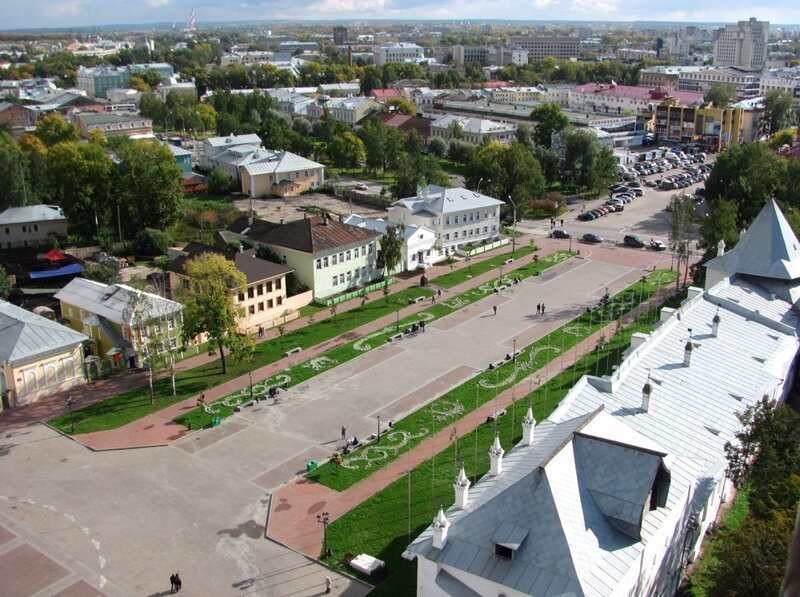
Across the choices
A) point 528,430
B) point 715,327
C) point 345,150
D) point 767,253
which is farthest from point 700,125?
point 528,430

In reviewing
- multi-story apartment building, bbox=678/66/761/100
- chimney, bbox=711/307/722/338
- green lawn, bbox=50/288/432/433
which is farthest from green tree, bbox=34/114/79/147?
multi-story apartment building, bbox=678/66/761/100

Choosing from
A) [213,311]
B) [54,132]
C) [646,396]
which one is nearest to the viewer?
[646,396]

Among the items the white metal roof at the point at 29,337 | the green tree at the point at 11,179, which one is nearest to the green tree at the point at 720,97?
the green tree at the point at 11,179

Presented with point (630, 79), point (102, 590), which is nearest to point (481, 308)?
point (102, 590)

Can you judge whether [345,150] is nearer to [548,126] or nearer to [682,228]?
[548,126]

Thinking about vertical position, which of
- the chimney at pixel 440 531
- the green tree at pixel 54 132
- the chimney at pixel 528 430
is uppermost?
the green tree at pixel 54 132

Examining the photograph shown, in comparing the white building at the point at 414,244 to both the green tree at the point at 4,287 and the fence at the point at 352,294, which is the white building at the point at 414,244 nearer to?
the fence at the point at 352,294
